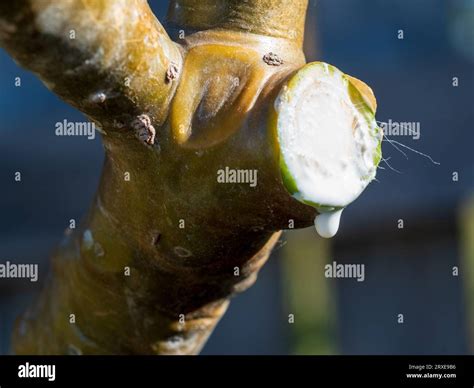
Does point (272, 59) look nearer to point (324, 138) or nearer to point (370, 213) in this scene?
point (324, 138)

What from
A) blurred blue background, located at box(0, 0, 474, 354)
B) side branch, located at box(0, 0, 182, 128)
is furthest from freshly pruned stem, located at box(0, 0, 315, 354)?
blurred blue background, located at box(0, 0, 474, 354)

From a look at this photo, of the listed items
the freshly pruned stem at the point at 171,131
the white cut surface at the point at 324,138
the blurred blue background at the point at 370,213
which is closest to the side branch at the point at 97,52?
the freshly pruned stem at the point at 171,131

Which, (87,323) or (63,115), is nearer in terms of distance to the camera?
(87,323)

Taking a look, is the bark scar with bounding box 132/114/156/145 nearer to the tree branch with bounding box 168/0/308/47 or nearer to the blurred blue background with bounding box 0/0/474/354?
the tree branch with bounding box 168/0/308/47

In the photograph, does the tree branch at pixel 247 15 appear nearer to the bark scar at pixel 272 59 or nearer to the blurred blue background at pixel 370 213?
the bark scar at pixel 272 59

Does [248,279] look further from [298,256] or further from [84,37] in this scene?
[298,256]

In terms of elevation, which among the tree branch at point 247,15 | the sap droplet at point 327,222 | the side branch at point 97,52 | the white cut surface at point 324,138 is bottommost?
the sap droplet at point 327,222
